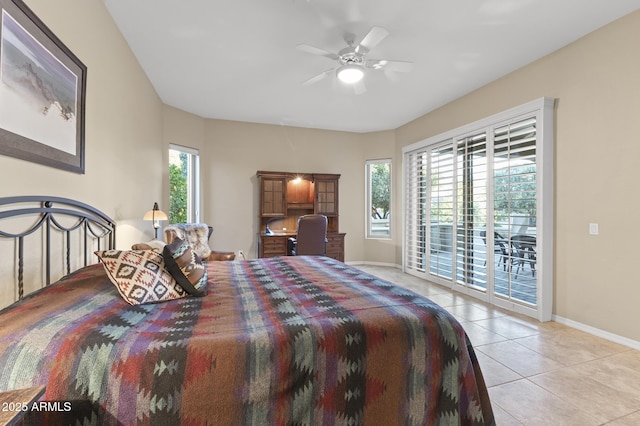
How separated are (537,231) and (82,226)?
4244 mm

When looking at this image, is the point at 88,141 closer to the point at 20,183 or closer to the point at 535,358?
the point at 20,183

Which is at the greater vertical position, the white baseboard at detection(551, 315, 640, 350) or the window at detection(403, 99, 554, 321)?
the window at detection(403, 99, 554, 321)

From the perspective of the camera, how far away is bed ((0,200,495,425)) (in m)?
0.99

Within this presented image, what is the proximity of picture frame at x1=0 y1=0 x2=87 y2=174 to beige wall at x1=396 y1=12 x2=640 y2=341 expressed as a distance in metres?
4.37

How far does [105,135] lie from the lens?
8.04 feet

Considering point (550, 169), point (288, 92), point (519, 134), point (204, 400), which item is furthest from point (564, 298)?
point (288, 92)

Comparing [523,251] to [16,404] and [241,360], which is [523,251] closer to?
[241,360]

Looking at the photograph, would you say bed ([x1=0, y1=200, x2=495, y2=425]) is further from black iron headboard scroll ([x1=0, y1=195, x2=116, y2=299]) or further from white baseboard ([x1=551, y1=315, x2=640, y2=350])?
white baseboard ([x1=551, y1=315, x2=640, y2=350])

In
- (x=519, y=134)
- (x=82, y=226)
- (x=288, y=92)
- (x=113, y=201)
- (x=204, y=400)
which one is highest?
(x=288, y=92)

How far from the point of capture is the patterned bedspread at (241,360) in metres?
0.99

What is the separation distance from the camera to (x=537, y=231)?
130 inches

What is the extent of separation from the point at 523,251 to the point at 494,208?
2.08ft

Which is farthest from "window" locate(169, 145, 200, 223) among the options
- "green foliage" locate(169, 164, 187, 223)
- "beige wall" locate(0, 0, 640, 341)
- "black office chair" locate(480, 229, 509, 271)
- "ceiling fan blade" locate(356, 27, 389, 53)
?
"black office chair" locate(480, 229, 509, 271)

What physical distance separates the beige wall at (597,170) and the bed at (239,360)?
2427mm
